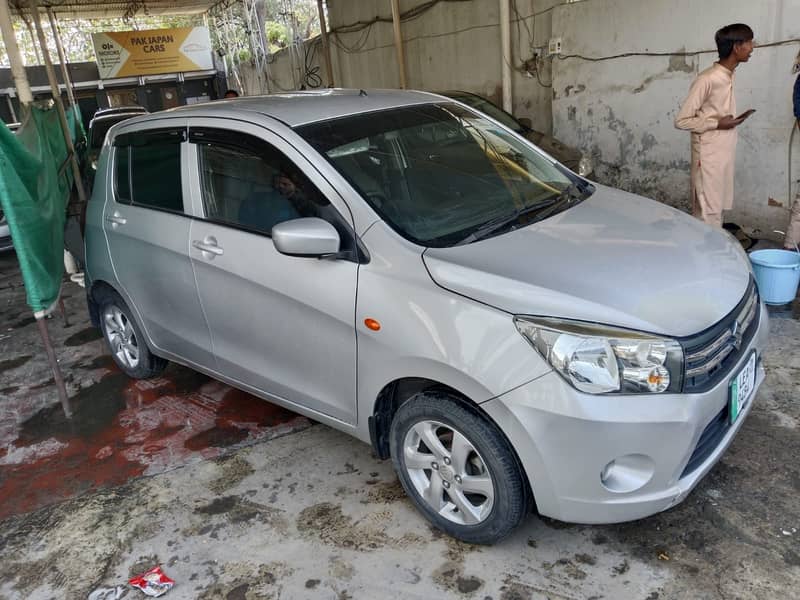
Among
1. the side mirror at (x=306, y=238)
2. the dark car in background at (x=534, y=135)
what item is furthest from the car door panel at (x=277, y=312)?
the dark car in background at (x=534, y=135)

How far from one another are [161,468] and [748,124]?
18.3 ft

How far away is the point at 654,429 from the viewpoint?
6.90ft

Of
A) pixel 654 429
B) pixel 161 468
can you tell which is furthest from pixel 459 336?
pixel 161 468

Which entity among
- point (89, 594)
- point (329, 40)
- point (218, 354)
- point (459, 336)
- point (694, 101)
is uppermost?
point (329, 40)

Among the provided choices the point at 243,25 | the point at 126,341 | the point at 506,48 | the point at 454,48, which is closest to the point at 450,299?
the point at 126,341

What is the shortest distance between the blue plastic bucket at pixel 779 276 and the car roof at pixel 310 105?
8.17 ft

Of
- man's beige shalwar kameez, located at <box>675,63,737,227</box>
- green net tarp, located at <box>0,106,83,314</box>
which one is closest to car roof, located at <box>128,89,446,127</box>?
green net tarp, located at <box>0,106,83,314</box>

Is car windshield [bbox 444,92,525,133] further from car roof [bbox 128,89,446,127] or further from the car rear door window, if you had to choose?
the car rear door window

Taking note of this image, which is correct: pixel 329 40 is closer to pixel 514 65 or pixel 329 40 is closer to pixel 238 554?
pixel 514 65

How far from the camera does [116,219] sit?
12.9ft

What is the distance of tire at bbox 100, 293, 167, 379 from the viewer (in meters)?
4.18

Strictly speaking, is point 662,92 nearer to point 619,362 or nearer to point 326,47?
point 619,362

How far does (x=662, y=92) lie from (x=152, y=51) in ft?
62.1

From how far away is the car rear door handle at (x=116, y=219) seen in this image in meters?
3.87
